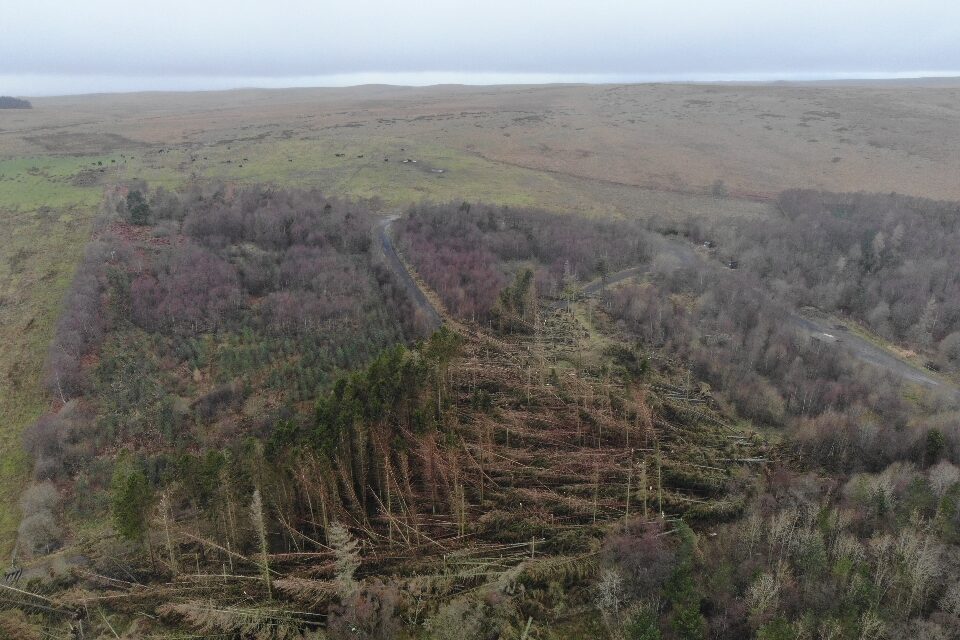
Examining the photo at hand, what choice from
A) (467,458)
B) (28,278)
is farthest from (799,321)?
(28,278)

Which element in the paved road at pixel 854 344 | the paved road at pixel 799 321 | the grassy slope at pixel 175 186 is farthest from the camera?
the paved road at pixel 799 321

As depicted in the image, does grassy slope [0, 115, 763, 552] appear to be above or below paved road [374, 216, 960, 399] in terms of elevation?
above

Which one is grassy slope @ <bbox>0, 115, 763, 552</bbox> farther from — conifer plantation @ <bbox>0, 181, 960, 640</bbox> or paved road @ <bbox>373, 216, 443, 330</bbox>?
paved road @ <bbox>373, 216, 443, 330</bbox>

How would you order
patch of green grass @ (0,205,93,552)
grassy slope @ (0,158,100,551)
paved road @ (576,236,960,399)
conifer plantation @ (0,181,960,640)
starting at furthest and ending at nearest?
paved road @ (576,236,960,399)
grassy slope @ (0,158,100,551)
patch of green grass @ (0,205,93,552)
conifer plantation @ (0,181,960,640)

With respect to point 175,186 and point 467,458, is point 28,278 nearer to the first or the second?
point 175,186

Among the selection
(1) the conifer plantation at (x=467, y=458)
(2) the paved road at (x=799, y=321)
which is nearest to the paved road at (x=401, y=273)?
(2) the paved road at (x=799, y=321)

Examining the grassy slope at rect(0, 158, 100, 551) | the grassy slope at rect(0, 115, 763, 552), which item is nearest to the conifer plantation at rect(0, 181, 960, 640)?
the grassy slope at rect(0, 158, 100, 551)

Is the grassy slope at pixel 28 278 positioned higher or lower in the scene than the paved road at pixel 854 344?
higher

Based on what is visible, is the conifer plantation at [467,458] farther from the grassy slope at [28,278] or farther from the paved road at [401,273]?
the grassy slope at [28,278]

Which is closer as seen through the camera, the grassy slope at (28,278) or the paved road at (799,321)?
the grassy slope at (28,278)

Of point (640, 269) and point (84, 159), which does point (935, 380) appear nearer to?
point (640, 269)
